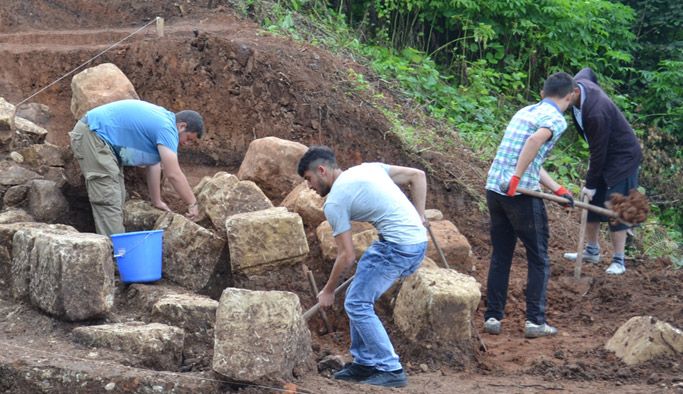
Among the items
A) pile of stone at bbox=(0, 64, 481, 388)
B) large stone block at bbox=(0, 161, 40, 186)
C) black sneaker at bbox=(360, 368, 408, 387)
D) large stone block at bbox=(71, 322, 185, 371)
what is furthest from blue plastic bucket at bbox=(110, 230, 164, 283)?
black sneaker at bbox=(360, 368, 408, 387)

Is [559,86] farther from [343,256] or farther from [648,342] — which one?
[343,256]

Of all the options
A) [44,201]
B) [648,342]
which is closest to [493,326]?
[648,342]

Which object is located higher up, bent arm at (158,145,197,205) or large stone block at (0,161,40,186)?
bent arm at (158,145,197,205)

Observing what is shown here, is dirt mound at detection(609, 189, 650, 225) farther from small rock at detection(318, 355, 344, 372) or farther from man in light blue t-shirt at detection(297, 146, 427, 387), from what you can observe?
small rock at detection(318, 355, 344, 372)

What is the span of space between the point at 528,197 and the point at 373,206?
4.61 feet

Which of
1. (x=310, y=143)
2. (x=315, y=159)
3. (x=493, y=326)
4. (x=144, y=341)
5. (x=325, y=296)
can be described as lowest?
(x=493, y=326)

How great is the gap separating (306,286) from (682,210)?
24.1ft

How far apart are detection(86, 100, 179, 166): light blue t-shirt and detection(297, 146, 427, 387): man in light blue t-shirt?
173cm

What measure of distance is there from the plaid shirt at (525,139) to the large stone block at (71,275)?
282cm

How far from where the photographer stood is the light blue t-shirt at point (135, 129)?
5.76m

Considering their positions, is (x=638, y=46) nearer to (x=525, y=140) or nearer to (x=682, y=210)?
(x=682, y=210)

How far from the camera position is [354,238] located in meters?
5.87

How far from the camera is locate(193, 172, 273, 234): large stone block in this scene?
6.07m

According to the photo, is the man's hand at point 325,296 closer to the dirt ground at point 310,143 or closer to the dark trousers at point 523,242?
the dirt ground at point 310,143
